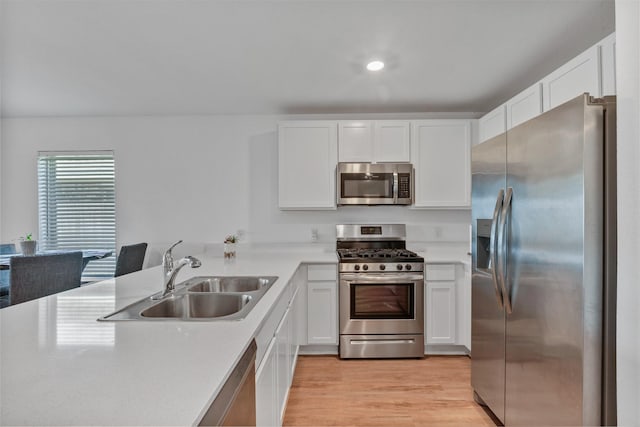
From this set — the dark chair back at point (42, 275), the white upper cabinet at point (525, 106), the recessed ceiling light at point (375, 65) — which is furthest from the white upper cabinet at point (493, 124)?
the dark chair back at point (42, 275)

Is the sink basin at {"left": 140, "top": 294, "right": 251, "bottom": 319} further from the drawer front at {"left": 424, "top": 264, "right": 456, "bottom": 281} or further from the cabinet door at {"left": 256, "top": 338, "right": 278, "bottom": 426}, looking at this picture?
the drawer front at {"left": 424, "top": 264, "right": 456, "bottom": 281}

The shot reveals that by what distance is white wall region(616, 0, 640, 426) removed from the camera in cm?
120

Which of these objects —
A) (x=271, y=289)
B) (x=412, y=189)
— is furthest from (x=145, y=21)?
(x=412, y=189)

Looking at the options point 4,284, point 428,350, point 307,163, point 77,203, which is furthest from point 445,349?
point 77,203

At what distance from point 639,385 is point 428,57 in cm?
215

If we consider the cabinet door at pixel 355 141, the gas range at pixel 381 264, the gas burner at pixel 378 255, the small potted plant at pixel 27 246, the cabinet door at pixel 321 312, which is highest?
the cabinet door at pixel 355 141

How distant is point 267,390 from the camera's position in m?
1.45

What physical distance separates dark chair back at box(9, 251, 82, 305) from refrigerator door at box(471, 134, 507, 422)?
9.88 ft

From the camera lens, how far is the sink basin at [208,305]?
1598mm

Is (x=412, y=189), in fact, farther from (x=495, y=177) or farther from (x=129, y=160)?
(x=129, y=160)

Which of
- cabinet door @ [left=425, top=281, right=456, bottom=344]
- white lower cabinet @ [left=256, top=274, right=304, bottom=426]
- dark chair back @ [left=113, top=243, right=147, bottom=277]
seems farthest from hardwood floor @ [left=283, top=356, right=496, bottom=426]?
dark chair back @ [left=113, top=243, right=147, bottom=277]

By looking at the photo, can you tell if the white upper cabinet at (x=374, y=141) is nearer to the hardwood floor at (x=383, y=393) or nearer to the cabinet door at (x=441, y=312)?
the cabinet door at (x=441, y=312)

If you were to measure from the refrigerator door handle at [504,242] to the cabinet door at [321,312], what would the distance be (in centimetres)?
155

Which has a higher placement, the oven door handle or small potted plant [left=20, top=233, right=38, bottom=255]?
small potted plant [left=20, top=233, right=38, bottom=255]
